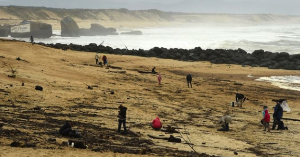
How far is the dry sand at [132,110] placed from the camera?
10852 mm

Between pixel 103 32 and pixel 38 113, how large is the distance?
83.2 meters

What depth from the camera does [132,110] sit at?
16.2 metres

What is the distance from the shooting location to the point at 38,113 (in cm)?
1332

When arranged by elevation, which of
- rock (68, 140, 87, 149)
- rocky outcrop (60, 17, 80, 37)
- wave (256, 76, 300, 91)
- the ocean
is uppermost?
rocky outcrop (60, 17, 80, 37)

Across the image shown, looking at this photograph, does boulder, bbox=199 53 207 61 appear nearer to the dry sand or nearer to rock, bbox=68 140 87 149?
the dry sand

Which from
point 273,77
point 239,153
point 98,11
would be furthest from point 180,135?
point 98,11

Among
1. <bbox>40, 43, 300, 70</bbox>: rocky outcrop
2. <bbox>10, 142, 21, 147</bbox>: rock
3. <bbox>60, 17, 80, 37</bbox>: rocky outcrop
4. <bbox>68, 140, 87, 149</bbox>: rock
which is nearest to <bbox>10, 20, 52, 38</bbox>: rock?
<bbox>60, 17, 80, 37</bbox>: rocky outcrop

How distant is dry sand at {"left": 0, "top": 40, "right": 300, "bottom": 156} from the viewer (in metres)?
10.9

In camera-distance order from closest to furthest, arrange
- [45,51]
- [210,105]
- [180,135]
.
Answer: [180,135] < [210,105] < [45,51]

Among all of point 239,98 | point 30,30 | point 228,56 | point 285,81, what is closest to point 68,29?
point 30,30

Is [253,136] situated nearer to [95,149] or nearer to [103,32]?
[95,149]

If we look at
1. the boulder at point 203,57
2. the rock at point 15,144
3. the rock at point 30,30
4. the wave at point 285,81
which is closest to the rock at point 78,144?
the rock at point 15,144

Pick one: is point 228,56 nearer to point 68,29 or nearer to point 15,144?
point 15,144

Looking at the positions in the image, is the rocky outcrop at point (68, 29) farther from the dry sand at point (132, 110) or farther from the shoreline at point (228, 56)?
the dry sand at point (132, 110)
